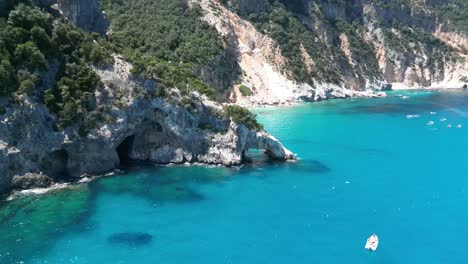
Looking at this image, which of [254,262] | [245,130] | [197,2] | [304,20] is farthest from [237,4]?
[254,262]

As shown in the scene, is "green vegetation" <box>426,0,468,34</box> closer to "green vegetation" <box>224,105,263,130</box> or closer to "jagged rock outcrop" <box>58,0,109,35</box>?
"green vegetation" <box>224,105,263,130</box>

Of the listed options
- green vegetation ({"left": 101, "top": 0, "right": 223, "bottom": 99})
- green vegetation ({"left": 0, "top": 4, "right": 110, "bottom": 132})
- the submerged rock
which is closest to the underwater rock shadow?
the submerged rock

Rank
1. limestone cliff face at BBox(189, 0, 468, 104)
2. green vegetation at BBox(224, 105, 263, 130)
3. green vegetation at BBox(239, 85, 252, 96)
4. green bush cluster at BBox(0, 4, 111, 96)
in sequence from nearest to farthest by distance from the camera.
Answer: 1. green bush cluster at BBox(0, 4, 111, 96)
2. green vegetation at BBox(224, 105, 263, 130)
3. green vegetation at BBox(239, 85, 252, 96)
4. limestone cliff face at BBox(189, 0, 468, 104)

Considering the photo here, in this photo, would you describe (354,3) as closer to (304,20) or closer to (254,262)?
(304,20)

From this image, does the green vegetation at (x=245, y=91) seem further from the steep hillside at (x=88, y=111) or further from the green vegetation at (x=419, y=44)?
the green vegetation at (x=419, y=44)

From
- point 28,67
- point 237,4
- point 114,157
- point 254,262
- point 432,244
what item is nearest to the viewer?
point 254,262

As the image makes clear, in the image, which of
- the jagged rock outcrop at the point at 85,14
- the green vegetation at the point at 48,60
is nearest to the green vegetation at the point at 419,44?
the jagged rock outcrop at the point at 85,14
